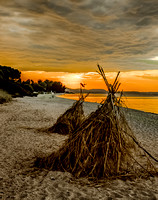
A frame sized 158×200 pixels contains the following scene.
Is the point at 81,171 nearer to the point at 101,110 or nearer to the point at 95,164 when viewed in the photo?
the point at 95,164

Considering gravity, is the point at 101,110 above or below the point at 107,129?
above

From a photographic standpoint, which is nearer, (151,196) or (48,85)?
(151,196)

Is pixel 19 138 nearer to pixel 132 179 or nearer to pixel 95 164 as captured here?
pixel 95 164

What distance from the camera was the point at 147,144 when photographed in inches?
293

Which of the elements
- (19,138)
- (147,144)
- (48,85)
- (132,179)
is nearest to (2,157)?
(19,138)

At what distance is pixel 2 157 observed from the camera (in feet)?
17.5

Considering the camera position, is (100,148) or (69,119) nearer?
(100,148)

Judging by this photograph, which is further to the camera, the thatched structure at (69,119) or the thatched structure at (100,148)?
the thatched structure at (69,119)

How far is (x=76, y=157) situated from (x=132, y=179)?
1.13m

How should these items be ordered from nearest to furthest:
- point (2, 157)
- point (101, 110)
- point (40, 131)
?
point (101, 110), point (2, 157), point (40, 131)

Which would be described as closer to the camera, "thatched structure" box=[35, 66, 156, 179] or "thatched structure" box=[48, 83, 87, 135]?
"thatched structure" box=[35, 66, 156, 179]

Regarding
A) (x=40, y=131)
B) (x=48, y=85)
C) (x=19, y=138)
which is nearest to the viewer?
(x=19, y=138)

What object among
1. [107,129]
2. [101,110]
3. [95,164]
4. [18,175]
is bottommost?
[18,175]

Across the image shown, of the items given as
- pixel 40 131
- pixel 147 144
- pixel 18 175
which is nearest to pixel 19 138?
pixel 40 131
